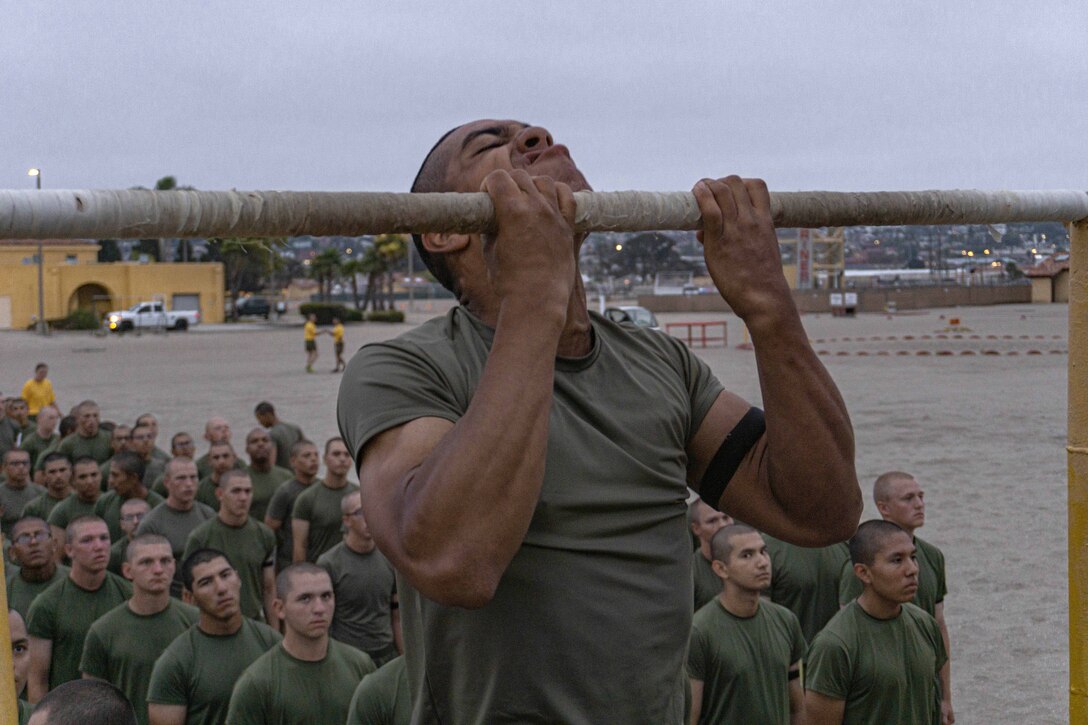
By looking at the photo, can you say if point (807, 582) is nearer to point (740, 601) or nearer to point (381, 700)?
point (740, 601)

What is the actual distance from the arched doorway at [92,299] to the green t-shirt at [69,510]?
5425 cm

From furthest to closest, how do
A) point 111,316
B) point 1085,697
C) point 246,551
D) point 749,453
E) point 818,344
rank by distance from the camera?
point 111,316 → point 818,344 → point 246,551 → point 1085,697 → point 749,453

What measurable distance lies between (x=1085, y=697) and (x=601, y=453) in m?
1.21

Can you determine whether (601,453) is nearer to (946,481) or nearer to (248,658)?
(248,658)

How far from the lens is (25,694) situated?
5.90 m

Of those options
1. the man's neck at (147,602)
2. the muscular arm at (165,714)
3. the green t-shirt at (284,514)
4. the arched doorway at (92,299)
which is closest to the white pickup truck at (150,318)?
the arched doorway at (92,299)

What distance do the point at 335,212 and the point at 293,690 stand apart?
14.2ft

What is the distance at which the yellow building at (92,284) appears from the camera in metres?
59.8

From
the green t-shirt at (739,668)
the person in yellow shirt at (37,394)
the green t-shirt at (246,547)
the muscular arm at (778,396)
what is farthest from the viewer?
the person in yellow shirt at (37,394)

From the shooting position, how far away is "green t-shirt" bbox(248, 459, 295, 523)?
988cm

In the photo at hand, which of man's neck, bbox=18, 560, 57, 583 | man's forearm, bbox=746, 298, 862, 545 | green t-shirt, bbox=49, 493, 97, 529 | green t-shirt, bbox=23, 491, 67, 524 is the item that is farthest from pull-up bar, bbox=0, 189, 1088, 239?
green t-shirt, bbox=23, 491, 67, 524

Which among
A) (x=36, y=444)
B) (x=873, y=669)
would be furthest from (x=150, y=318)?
(x=873, y=669)

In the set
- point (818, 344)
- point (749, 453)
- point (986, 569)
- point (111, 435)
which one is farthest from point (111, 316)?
point (749, 453)

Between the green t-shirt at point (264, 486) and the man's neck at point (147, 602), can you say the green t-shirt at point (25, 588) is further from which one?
the green t-shirt at point (264, 486)
